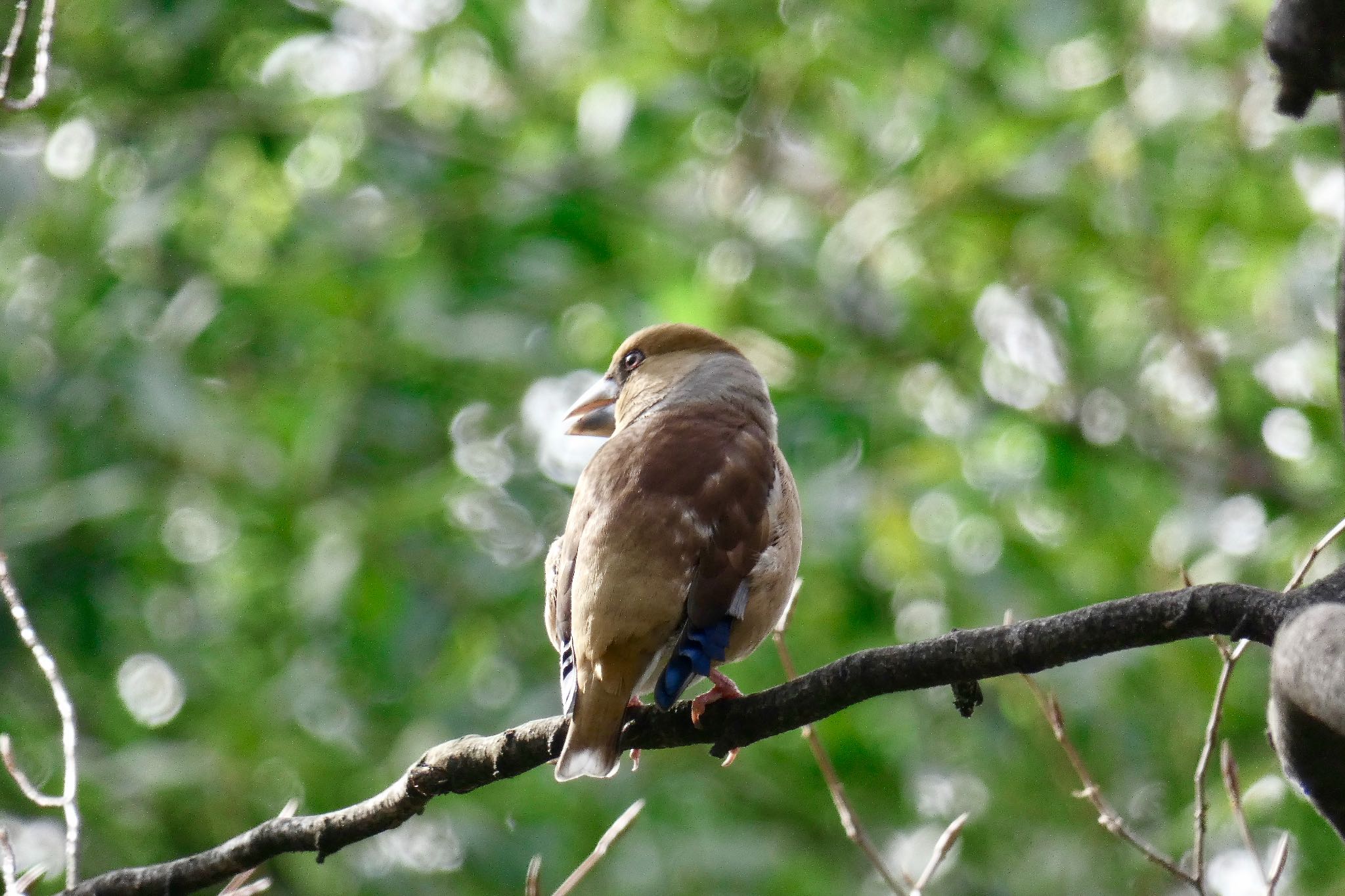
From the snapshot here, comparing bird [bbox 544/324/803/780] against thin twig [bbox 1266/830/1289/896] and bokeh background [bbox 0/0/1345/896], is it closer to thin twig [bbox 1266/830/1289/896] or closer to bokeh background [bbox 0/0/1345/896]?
thin twig [bbox 1266/830/1289/896]

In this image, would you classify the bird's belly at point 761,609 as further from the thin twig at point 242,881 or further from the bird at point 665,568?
the thin twig at point 242,881

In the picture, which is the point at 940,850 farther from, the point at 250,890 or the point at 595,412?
the point at 595,412

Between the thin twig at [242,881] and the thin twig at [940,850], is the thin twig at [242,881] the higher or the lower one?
the lower one

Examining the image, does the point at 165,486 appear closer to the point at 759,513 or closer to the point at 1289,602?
the point at 759,513

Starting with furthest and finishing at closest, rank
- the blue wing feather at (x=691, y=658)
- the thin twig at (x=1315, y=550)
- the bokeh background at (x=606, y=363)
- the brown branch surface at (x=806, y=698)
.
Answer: the bokeh background at (x=606, y=363) → the blue wing feather at (x=691, y=658) → the thin twig at (x=1315, y=550) → the brown branch surface at (x=806, y=698)

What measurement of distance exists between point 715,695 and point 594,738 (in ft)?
0.90

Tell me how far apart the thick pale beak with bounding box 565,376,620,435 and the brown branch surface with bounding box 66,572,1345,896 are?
1.82 m

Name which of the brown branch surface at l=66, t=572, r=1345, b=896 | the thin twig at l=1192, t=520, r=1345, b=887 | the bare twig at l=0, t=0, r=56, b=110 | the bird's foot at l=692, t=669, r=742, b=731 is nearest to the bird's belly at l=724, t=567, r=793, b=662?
the bird's foot at l=692, t=669, r=742, b=731

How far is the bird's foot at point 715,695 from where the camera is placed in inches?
120

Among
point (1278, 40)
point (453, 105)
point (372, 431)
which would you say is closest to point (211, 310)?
point (372, 431)

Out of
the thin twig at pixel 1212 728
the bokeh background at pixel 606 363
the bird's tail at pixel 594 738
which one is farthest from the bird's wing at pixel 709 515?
the bokeh background at pixel 606 363

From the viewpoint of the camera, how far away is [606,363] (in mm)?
7590

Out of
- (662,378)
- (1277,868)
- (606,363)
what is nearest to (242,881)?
(1277,868)

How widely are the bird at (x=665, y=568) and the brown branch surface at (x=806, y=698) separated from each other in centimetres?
11
